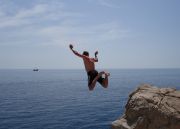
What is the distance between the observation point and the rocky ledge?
16.9 meters

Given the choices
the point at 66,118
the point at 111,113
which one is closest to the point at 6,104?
the point at 66,118

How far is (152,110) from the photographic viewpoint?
1738 centimetres

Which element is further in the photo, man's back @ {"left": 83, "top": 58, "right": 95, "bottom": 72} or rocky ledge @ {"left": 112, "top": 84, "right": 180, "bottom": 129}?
rocky ledge @ {"left": 112, "top": 84, "right": 180, "bottom": 129}

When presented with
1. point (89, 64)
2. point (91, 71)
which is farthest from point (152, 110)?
point (89, 64)

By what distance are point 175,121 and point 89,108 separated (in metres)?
46.3

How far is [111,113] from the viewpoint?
55656 millimetres

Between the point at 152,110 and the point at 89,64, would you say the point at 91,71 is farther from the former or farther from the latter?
the point at 152,110

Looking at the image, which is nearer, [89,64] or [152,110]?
[89,64]

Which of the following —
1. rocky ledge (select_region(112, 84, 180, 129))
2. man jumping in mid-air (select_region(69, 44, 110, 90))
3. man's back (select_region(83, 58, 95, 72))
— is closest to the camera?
man jumping in mid-air (select_region(69, 44, 110, 90))

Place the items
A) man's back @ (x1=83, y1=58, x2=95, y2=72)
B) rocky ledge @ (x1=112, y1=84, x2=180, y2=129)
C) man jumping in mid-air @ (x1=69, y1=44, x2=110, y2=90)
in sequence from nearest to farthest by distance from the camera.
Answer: man jumping in mid-air @ (x1=69, y1=44, x2=110, y2=90) → man's back @ (x1=83, y1=58, x2=95, y2=72) → rocky ledge @ (x1=112, y1=84, x2=180, y2=129)

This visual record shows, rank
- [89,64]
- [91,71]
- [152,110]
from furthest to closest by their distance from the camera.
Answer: [152,110] → [91,71] → [89,64]

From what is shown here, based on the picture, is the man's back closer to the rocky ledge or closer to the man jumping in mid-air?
the man jumping in mid-air

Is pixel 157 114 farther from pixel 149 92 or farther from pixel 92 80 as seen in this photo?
pixel 92 80

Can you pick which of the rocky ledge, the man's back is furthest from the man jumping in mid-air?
the rocky ledge
